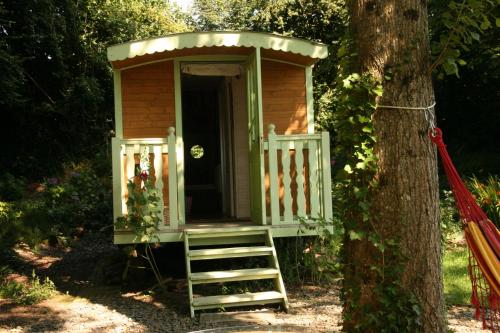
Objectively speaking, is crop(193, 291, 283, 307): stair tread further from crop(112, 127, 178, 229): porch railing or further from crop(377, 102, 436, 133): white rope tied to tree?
crop(377, 102, 436, 133): white rope tied to tree

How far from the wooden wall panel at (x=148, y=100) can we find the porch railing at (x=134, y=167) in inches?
28.9

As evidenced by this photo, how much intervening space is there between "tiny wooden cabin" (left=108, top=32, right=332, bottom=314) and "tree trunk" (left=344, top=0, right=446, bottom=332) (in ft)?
8.43

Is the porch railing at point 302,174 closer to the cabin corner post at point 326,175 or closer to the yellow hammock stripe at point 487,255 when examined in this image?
the cabin corner post at point 326,175

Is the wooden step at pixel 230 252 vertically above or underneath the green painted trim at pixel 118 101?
underneath

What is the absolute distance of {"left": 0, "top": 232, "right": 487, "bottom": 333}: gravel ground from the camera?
483 cm

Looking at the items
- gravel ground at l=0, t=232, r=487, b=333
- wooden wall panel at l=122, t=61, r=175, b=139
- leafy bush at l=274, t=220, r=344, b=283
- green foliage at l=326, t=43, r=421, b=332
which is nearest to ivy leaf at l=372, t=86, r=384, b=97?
green foliage at l=326, t=43, r=421, b=332

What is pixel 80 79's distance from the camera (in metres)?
12.5

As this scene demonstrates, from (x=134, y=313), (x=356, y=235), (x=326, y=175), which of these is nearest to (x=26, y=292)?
(x=134, y=313)

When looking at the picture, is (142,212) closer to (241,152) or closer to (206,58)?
(241,152)

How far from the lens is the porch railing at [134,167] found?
5.87m

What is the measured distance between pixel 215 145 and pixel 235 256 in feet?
15.9

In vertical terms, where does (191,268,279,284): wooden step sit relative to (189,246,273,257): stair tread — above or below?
below

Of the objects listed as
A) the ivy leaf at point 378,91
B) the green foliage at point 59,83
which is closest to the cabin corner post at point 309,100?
the ivy leaf at point 378,91

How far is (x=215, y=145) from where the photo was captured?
10266 millimetres
